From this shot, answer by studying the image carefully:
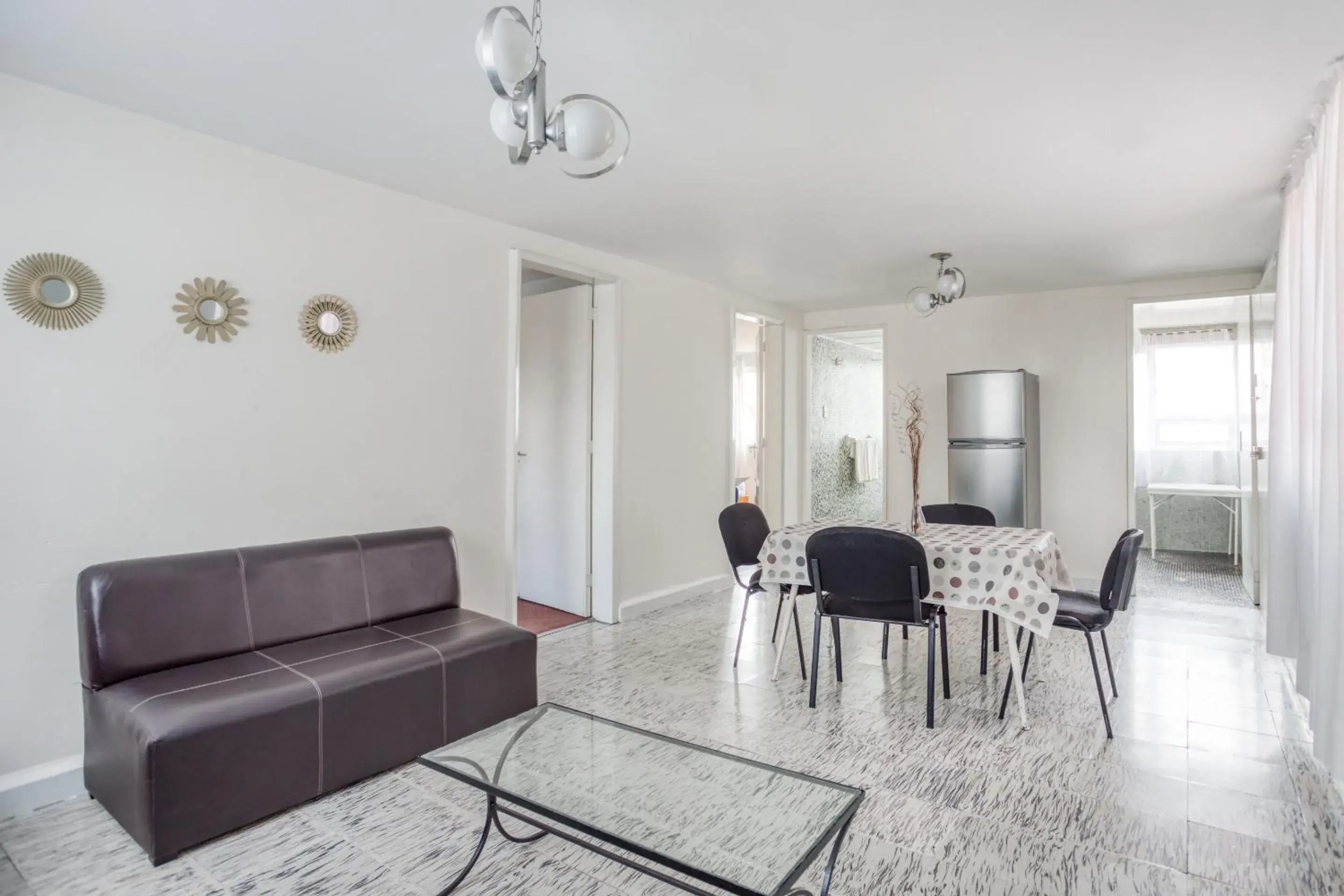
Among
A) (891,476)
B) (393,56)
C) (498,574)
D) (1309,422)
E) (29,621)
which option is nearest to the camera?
(393,56)

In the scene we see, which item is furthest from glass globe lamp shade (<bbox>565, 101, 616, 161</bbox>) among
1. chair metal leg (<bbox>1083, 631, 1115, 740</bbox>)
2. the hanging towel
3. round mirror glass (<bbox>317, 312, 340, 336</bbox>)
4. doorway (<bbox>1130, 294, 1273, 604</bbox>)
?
doorway (<bbox>1130, 294, 1273, 604</bbox>)

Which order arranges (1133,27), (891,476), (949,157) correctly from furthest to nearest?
(891,476) → (949,157) → (1133,27)

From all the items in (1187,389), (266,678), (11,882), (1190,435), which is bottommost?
(11,882)

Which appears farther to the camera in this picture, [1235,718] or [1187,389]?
[1187,389]

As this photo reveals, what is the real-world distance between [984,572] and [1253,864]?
48.6 inches

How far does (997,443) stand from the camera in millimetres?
5406

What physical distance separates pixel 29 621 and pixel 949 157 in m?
3.76

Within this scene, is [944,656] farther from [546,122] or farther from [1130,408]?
[1130,408]

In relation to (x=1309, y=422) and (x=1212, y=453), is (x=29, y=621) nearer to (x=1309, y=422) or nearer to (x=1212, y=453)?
(x=1309, y=422)

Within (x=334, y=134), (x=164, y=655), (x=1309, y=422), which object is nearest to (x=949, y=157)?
(x=1309, y=422)

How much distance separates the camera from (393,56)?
7.20 feet

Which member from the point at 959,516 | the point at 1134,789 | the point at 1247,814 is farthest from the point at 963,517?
the point at 1247,814

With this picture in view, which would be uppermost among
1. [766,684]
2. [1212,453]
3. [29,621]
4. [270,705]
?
[1212,453]

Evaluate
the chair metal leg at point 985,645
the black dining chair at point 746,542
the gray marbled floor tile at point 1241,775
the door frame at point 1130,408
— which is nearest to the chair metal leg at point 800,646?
the black dining chair at point 746,542
